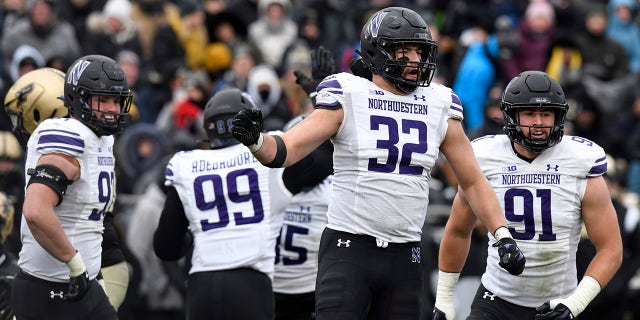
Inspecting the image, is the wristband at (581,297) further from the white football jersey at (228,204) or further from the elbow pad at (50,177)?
the elbow pad at (50,177)

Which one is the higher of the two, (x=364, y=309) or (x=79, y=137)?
(x=79, y=137)

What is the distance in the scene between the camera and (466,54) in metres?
14.6

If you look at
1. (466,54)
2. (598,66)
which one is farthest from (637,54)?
(466,54)

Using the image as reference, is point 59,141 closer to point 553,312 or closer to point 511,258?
point 511,258

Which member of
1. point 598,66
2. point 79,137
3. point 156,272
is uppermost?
point 79,137

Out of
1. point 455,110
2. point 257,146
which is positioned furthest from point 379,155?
point 257,146

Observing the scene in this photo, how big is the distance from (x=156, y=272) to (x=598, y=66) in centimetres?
581

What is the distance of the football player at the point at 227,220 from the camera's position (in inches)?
297

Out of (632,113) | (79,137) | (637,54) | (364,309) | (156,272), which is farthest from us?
(637,54)

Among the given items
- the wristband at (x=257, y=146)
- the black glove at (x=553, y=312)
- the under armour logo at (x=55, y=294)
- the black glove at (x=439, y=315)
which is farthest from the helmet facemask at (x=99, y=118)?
the black glove at (x=553, y=312)

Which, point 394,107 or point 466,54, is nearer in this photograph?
point 394,107

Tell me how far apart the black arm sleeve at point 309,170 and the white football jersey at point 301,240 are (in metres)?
0.20

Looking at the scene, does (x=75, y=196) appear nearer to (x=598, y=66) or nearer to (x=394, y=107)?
(x=394, y=107)

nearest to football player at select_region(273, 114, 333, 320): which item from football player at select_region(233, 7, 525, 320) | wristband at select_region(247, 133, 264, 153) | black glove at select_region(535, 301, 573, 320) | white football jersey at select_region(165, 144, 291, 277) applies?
white football jersey at select_region(165, 144, 291, 277)
